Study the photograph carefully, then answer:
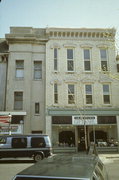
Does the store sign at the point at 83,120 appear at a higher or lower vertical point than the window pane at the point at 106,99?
lower

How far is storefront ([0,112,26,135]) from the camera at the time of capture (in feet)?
63.1

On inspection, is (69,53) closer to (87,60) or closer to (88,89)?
(87,60)

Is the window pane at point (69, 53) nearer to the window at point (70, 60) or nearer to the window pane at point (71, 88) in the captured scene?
the window at point (70, 60)

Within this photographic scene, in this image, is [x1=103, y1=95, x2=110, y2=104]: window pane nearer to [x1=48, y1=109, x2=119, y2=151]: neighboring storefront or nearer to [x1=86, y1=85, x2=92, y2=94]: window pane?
[x1=48, y1=109, x2=119, y2=151]: neighboring storefront

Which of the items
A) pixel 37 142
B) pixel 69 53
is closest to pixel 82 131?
pixel 37 142

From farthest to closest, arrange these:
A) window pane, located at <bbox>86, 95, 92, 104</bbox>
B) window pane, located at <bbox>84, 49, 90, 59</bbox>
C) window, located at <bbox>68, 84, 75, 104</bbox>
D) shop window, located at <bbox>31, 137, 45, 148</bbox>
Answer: window pane, located at <bbox>84, 49, 90, 59</bbox> → window pane, located at <bbox>86, 95, 92, 104</bbox> → window, located at <bbox>68, 84, 75, 104</bbox> → shop window, located at <bbox>31, 137, 45, 148</bbox>

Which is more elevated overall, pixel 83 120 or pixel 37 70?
pixel 37 70

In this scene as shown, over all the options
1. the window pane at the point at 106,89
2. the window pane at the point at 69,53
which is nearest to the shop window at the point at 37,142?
the window pane at the point at 106,89

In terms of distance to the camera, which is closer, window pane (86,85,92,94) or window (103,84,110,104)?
window (103,84,110,104)

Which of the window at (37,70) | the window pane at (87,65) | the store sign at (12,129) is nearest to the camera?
the store sign at (12,129)

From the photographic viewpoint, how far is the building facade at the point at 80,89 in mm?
20875

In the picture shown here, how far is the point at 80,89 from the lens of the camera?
21.8 m

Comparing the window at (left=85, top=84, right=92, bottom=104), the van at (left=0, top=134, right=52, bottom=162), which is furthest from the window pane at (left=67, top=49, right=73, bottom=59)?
the van at (left=0, top=134, right=52, bottom=162)

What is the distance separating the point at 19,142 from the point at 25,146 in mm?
600
